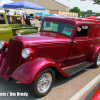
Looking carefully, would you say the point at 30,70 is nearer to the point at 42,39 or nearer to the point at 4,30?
the point at 42,39

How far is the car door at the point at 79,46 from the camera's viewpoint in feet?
12.3

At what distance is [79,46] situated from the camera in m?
3.89

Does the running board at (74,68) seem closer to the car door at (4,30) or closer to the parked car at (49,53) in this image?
the parked car at (49,53)

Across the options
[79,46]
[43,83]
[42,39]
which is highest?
[42,39]

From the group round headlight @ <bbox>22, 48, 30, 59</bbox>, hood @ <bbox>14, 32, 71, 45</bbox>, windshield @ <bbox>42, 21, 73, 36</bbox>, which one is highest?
windshield @ <bbox>42, 21, 73, 36</bbox>

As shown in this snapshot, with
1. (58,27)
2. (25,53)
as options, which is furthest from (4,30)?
(25,53)

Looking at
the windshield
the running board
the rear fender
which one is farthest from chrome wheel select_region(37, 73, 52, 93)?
the rear fender

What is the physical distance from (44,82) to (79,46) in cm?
161

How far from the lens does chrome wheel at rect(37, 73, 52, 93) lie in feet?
9.45

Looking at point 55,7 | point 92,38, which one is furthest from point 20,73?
point 55,7

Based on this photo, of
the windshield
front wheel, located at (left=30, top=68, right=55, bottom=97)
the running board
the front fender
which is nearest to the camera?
the front fender

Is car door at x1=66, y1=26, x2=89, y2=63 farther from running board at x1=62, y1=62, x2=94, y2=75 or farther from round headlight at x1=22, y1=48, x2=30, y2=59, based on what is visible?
round headlight at x1=22, y1=48, x2=30, y2=59

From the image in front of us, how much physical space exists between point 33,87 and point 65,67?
1448 mm

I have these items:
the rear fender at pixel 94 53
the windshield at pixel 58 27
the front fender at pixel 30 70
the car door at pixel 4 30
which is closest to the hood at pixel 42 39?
the windshield at pixel 58 27
